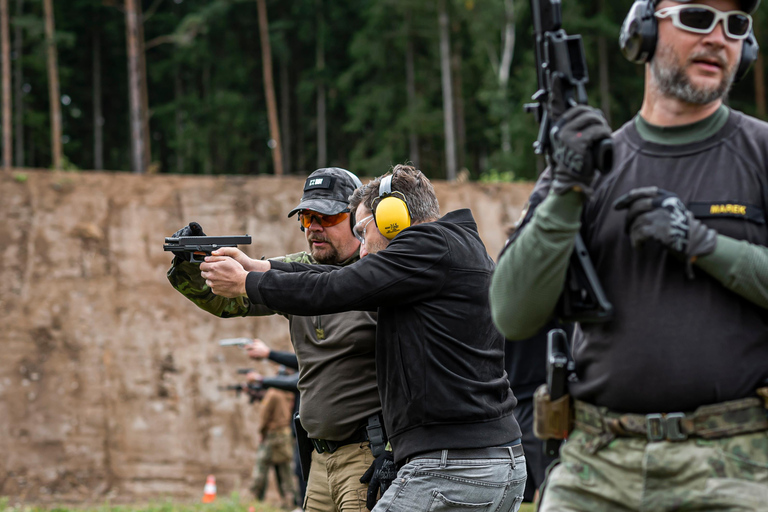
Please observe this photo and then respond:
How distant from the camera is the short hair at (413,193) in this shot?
400cm

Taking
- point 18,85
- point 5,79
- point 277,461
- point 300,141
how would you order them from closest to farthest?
point 277,461 < point 5,79 < point 18,85 < point 300,141

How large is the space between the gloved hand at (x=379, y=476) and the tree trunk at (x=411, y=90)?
2576 cm

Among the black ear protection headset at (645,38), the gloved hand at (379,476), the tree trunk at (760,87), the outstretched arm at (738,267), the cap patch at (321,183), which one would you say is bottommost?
the gloved hand at (379,476)

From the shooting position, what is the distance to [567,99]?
8.59 ft

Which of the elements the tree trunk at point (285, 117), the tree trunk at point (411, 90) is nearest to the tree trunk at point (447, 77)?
the tree trunk at point (411, 90)

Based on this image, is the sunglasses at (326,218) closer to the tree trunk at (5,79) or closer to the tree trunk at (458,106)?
the tree trunk at (5,79)

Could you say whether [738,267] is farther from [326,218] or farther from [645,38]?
[326,218]

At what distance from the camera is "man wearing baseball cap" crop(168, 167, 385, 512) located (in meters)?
4.30

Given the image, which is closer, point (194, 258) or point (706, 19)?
point (706, 19)

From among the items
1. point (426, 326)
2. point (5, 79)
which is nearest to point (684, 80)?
point (426, 326)

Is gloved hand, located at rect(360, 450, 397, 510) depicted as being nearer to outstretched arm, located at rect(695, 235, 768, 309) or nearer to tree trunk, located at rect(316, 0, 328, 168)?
outstretched arm, located at rect(695, 235, 768, 309)

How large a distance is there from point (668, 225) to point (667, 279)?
0.61 ft

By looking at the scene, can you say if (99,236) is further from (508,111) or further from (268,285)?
(508,111)

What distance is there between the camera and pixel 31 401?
1475 centimetres
